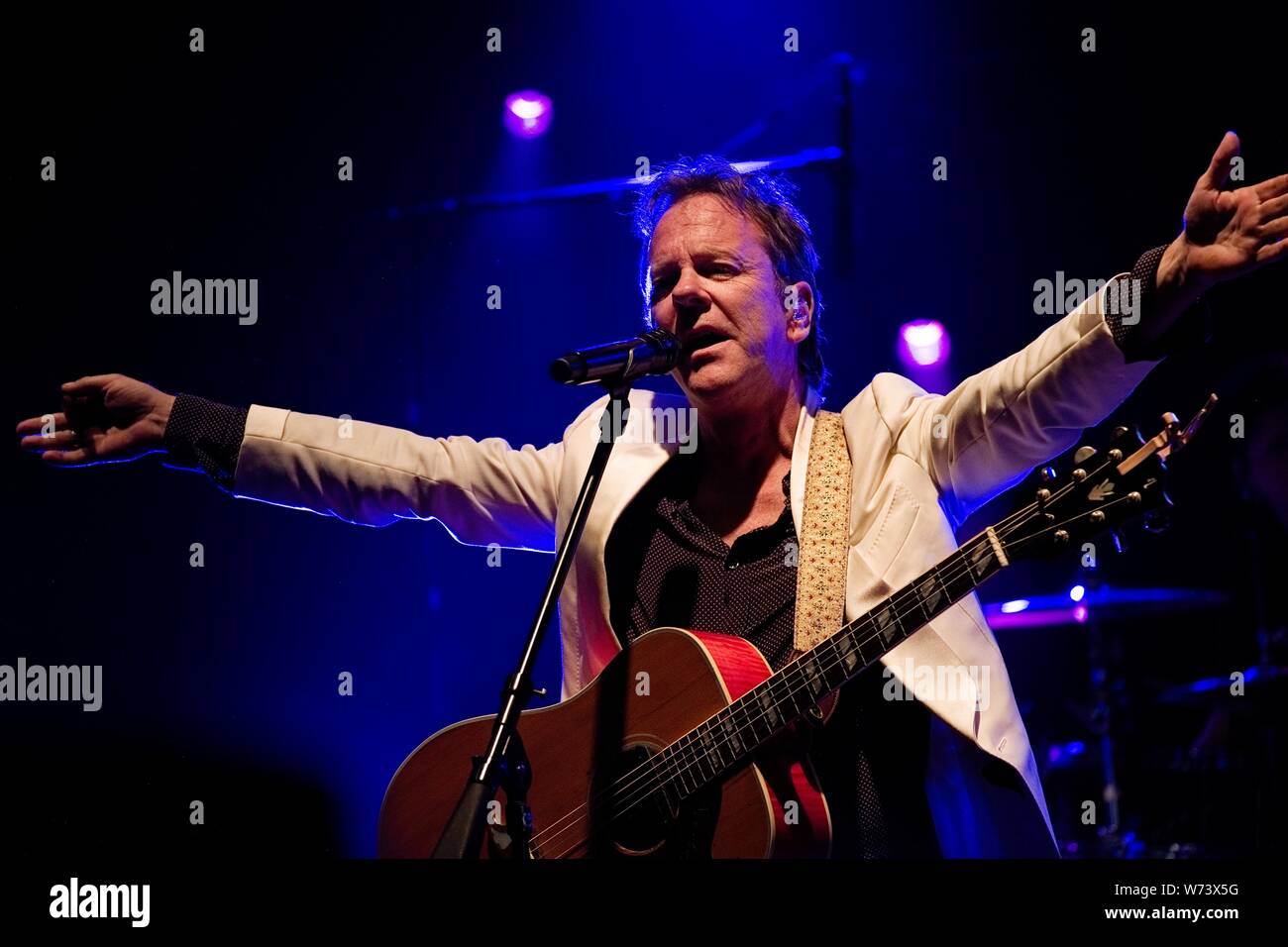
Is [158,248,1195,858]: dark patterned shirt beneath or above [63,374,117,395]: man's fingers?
beneath

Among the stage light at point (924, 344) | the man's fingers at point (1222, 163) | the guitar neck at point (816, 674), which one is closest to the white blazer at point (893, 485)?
the guitar neck at point (816, 674)

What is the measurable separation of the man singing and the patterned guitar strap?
2 cm

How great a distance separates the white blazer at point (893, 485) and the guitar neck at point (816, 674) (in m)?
0.11

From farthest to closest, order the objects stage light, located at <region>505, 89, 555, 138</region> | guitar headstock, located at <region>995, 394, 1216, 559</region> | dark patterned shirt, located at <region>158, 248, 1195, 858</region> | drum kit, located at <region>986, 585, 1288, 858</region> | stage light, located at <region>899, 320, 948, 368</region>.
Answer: stage light, located at <region>899, 320, 948, 368</region> → drum kit, located at <region>986, 585, 1288, 858</region> → stage light, located at <region>505, 89, 555, 138</region> → dark patterned shirt, located at <region>158, 248, 1195, 858</region> → guitar headstock, located at <region>995, 394, 1216, 559</region>

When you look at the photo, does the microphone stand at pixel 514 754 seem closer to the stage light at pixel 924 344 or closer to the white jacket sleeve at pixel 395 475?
the white jacket sleeve at pixel 395 475

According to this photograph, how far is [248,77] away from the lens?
3.55 m

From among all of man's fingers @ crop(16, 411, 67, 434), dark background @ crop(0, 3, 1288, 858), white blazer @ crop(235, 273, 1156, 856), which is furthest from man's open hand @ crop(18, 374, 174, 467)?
dark background @ crop(0, 3, 1288, 858)

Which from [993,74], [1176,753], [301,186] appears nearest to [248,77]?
[301,186]

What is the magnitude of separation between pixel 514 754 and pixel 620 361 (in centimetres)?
73

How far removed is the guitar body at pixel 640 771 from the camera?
2193 millimetres

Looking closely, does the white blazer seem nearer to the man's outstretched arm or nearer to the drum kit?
the man's outstretched arm

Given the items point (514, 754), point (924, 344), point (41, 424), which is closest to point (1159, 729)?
point (924, 344)

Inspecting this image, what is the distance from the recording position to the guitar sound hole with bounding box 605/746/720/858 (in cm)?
225

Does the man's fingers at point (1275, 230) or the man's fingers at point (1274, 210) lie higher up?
the man's fingers at point (1274, 210)
